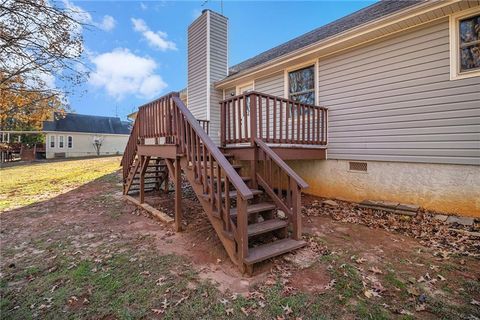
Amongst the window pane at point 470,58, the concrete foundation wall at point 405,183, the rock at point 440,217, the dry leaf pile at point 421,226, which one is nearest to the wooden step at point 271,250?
the dry leaf pile at point 421,226

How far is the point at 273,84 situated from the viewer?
7938mm

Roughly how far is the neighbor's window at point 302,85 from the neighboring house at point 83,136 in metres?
26.9

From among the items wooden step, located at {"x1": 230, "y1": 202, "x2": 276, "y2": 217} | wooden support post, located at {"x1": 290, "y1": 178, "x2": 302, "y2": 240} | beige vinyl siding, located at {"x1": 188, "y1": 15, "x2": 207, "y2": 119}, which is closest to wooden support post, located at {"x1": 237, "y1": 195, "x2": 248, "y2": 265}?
wooden step, located at {"x1": 230, "y1": 202, "x2": 276, "y2": 217}

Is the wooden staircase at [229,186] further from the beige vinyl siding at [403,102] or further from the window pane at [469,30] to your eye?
the window pane at [469,30]

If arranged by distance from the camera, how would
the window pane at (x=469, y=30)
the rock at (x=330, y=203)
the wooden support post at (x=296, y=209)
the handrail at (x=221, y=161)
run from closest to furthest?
the handrail at (x=221, y=161), the wooden support post at (x=296, y=209), the window pane at (x=469, y=30), the rock at (x=330, y=203)

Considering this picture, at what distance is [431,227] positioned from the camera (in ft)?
13.9

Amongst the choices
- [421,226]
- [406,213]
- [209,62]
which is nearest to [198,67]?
[209,62]

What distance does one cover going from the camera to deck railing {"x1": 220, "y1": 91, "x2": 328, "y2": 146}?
471cm

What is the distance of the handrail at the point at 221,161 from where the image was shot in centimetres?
285

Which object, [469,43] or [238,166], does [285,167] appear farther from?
[469,43]

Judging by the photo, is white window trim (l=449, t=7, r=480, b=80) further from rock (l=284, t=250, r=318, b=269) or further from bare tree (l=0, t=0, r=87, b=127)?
bare tree (l=0, t=0, r=87, b=127)

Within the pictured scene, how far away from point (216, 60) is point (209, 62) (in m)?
0.35

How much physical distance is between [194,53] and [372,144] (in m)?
8.21

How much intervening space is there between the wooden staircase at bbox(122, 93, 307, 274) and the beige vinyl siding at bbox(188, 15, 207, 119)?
427 cm
